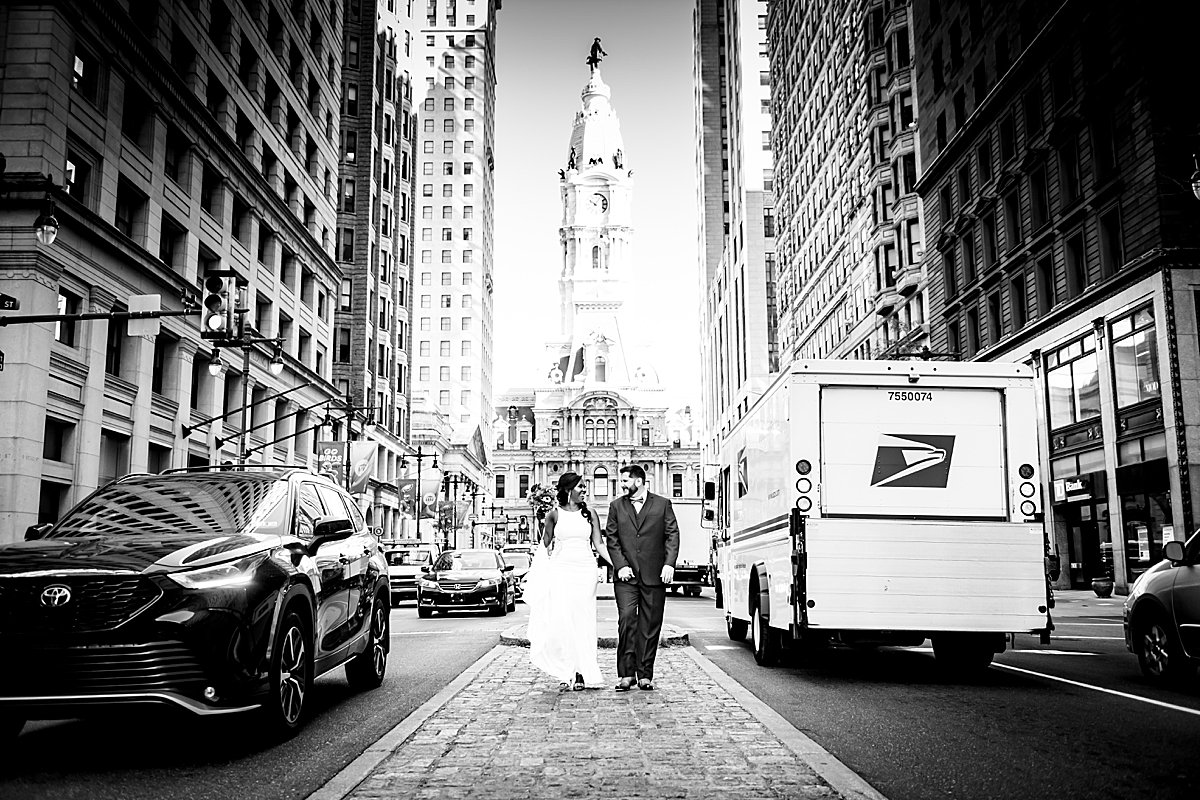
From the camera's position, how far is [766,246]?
9394 centimetres

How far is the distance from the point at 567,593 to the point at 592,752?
3.61 meters

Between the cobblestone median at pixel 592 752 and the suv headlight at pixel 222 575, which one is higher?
the suv headlight at pixel 222 575

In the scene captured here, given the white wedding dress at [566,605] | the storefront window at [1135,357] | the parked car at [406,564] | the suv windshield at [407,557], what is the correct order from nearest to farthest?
1. the white wedding dress at [566,605]
2. the storefront window at [1135,357]
3. the parked car at [406,564]
4. the suv windshield at [407,557]

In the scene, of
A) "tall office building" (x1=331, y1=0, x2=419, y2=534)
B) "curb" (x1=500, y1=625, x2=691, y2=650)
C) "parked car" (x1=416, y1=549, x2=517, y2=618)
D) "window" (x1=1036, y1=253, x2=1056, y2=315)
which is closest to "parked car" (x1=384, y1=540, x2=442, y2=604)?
"parked car" (x1=416, y1=549, x2=517, y2=618)

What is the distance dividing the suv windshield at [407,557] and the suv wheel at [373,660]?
25.6 metres

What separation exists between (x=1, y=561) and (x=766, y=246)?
90.0 metres

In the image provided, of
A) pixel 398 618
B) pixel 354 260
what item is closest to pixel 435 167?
pixel 354 260

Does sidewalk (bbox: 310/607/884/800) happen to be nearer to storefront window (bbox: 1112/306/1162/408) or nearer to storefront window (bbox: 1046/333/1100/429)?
storefront window (bbox: 1112/306/1162/408)

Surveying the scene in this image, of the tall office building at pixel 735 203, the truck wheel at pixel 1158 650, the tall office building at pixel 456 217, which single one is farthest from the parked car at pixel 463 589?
the tall office building at pixel 456 217

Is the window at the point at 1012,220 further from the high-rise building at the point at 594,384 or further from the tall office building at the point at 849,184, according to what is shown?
the high-rise building at the point at 594,384

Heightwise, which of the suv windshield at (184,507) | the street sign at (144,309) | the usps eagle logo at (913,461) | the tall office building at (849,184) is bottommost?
the suv windshield at (184,507)

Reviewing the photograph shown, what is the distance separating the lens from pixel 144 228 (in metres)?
32.8

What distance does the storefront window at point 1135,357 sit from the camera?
30.7 meters

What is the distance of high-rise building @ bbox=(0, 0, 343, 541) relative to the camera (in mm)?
26453
